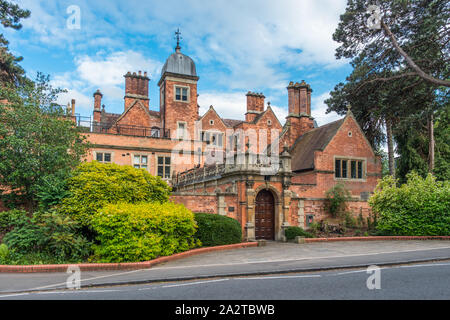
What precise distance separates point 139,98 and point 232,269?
30.1 meters

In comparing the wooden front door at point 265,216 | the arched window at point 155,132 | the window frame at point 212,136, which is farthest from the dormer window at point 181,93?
the wooden front door at point 265,216

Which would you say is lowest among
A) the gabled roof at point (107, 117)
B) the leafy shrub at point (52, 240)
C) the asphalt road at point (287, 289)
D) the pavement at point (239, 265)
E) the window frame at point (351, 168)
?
the pavement at point (239, 265)

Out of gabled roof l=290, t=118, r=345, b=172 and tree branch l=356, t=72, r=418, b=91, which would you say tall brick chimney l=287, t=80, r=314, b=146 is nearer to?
gabled roof l=290, t=118, r=345, b=172

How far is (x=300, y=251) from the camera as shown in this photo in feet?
49.1

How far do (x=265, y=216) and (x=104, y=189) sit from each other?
9.48m

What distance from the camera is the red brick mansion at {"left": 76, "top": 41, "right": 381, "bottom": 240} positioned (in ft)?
62.7

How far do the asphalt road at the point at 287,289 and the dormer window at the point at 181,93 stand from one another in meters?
26.9

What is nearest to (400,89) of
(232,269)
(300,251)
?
(300,251)

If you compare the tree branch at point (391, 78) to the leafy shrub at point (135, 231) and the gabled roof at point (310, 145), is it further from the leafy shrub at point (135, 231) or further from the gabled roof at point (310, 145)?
the leafy shrub at point (135, 231)

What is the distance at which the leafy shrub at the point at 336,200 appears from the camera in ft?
74.2

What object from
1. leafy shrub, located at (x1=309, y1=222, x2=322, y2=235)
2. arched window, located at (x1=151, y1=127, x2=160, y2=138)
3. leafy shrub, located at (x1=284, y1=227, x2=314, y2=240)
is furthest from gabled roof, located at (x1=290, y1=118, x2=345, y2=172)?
arched window, located at (x1=151, y1=127, x2=160, y2=138)

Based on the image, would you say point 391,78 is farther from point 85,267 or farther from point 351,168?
point 85,267
